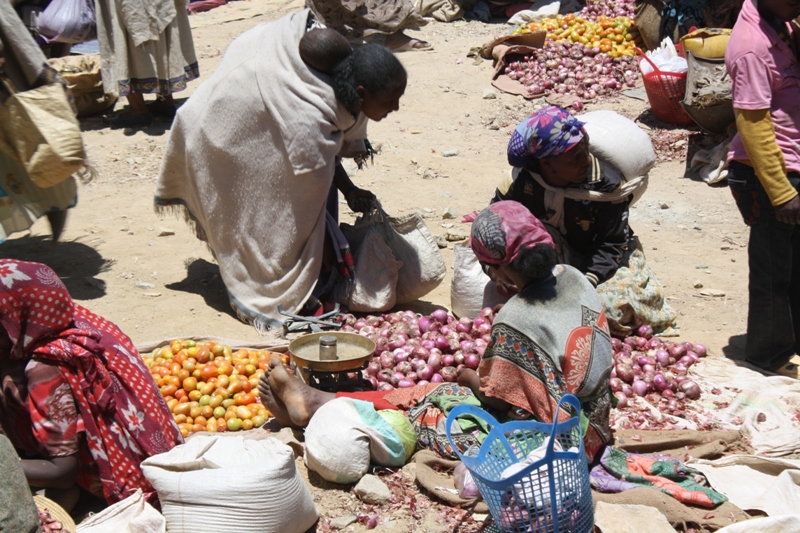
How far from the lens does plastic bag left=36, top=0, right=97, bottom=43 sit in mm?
8625

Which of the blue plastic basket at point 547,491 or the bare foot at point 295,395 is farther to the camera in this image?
the bare foot at point 295,395

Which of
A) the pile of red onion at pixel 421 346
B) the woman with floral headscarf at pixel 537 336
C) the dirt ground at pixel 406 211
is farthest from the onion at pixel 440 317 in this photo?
the woman with floral headscarf at pixel 537 336

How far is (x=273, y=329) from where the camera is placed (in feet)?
15.7

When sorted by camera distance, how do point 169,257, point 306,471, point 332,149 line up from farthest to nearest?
point 169,257
point 332,149
point 306,471

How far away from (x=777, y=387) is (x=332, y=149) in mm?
2702

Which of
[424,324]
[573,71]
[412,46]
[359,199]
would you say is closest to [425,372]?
[424,324]

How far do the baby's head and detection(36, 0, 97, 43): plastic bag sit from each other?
5246 millimetres

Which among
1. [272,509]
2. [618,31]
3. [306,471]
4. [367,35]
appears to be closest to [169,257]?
[306,471]

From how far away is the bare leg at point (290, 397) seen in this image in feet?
11.9

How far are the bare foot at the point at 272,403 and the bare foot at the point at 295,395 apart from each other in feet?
0.05

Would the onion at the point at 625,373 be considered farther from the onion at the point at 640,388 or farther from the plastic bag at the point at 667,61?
the plastic bag at the point at 667,61

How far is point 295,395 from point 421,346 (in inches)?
37.6

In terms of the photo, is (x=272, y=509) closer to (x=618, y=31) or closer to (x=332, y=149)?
(x=332, y=149)

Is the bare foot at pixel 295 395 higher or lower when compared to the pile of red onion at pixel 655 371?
higher
